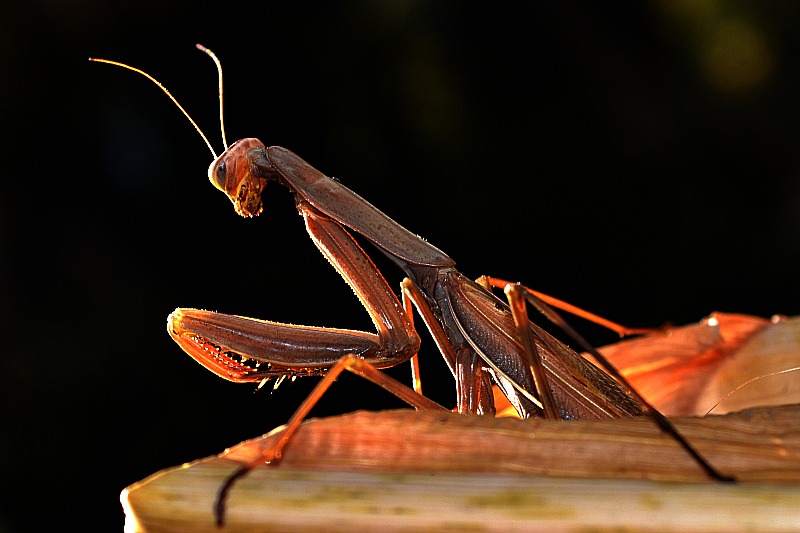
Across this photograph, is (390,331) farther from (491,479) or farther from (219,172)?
(491,479)

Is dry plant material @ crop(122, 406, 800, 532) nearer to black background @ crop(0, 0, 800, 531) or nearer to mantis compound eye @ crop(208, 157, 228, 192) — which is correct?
mantis compound eye @ crop(208, 157, 228, 192)

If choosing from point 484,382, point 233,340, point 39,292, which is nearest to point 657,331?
point 484,382

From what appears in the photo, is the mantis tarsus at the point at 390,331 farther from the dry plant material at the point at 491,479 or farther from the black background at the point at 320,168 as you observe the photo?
the black background at the point at 320,168

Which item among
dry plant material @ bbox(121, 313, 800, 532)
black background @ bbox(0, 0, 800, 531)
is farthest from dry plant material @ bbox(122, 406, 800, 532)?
black background @ bbox(0, 0, 800, 531)

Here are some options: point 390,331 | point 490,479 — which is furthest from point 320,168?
point 490,479

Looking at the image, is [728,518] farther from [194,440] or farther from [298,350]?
[194,440]
